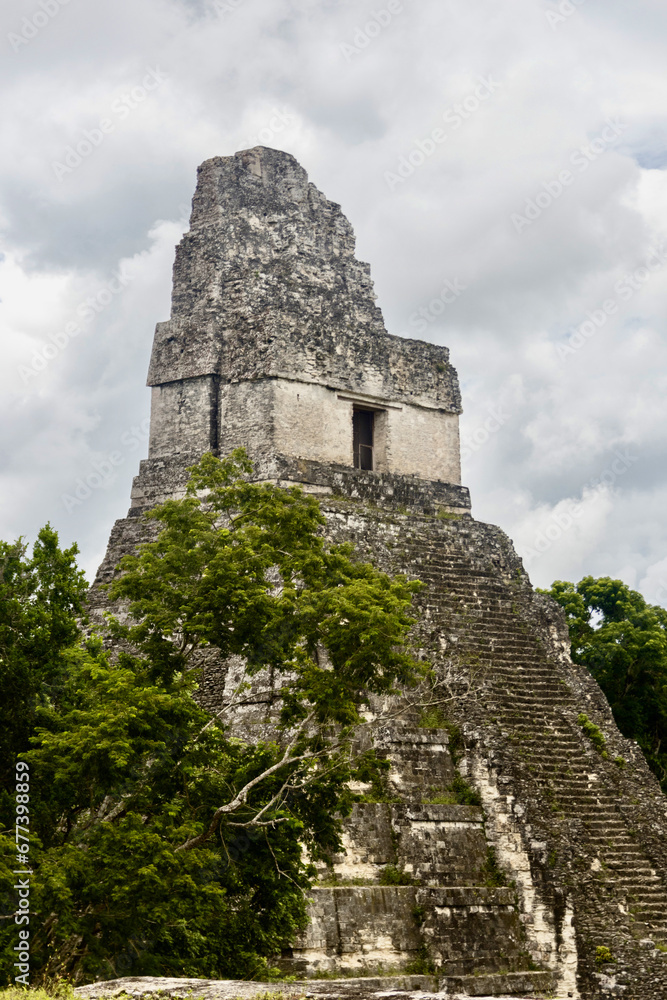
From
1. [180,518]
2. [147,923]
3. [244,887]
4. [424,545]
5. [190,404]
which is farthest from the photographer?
[190,404]

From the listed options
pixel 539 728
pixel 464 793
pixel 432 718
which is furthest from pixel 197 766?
pixel 539 728

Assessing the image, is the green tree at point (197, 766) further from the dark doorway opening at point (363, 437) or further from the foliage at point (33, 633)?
the dark doorway opening at point (363, 437)

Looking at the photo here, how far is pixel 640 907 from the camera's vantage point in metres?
12.9

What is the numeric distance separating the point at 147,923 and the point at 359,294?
1262 centimetres

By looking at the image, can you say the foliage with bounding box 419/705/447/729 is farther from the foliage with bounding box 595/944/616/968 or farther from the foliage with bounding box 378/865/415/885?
the foliage with bounding box 595/944/616/968

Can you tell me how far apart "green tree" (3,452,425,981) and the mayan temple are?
4.39 feet

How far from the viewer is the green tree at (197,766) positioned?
8492 millimetres

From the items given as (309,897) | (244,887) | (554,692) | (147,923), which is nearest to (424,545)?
(554,692)

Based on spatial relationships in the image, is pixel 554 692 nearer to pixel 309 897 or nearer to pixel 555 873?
pixel 555 873

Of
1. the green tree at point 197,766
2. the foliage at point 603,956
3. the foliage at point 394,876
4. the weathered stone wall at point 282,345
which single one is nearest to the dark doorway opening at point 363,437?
the weathered stone wall at point 282,345

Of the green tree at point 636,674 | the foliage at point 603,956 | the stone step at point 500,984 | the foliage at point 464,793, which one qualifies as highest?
the green tree at point 636,674

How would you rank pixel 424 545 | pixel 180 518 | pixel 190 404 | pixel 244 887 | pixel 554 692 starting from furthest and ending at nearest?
1. pixel 190 404
2. pixel 424 545
3. pixel 554 692
4. pixel 180 518
5. pixel 244 887

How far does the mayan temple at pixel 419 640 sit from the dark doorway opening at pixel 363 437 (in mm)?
29

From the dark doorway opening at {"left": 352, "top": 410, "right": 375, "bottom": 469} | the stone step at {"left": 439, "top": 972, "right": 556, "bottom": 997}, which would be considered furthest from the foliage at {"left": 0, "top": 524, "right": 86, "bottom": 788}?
the dark doorway opening at {"left": 352, "top": 410, "right": 375, "bottom": 469}
